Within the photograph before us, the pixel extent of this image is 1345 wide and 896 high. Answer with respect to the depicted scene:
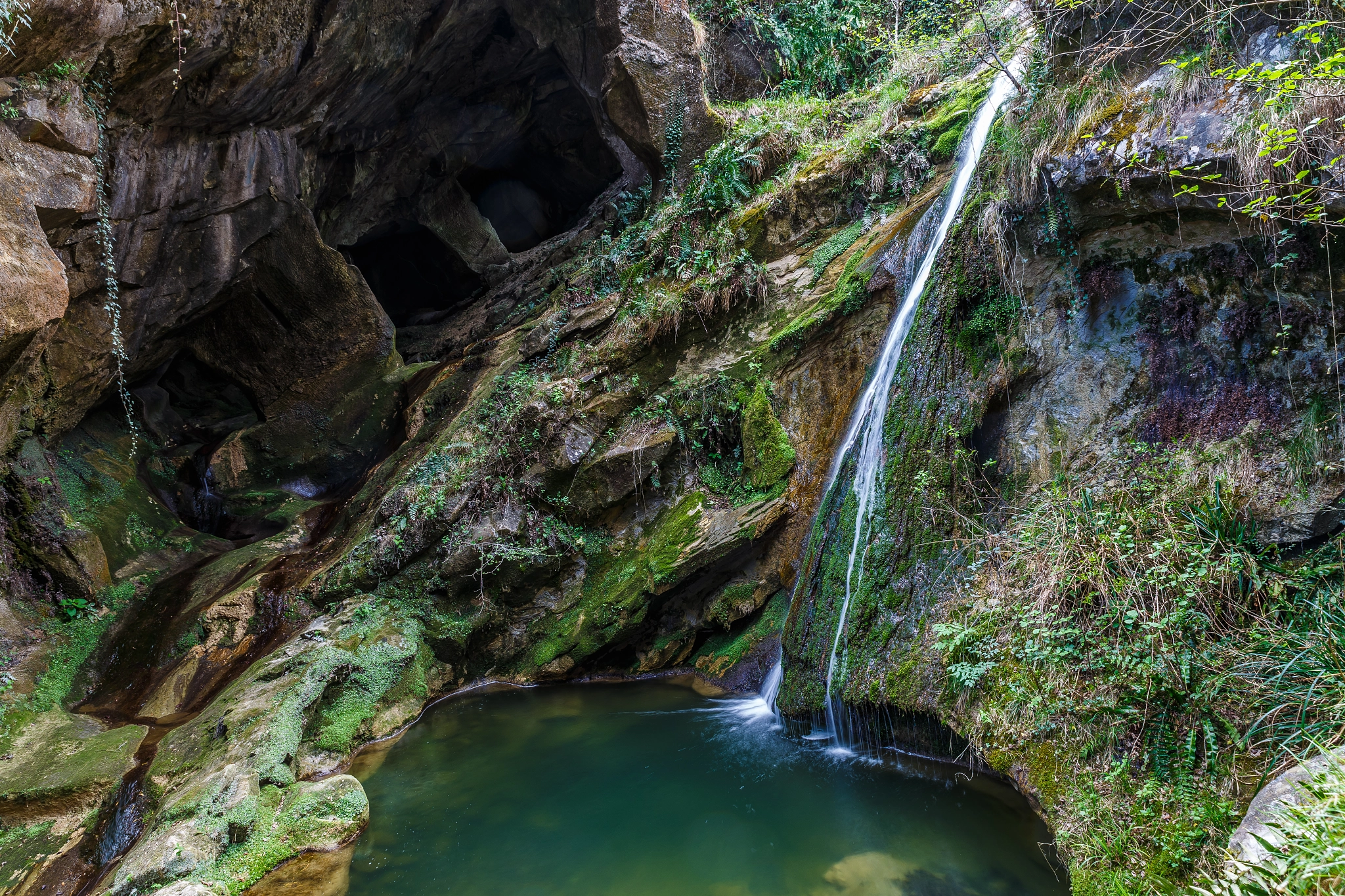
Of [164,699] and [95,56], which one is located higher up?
[95,56]

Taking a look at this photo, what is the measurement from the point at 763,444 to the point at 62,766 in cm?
771

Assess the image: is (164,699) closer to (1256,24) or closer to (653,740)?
(653,740)

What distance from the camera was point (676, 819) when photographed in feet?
18.1

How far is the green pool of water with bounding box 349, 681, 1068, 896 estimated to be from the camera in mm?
4594

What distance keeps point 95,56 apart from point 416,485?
18.5ft

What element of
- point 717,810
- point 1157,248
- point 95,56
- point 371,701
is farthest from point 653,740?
point 95,56

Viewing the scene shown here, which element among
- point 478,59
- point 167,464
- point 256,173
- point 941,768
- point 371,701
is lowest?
point 941,768

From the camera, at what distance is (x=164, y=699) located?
7.63 m

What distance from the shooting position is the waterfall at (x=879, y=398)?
6.04 metres

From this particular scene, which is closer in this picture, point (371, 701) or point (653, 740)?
point (653, 740)

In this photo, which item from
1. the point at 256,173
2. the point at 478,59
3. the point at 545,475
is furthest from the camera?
the point at 478,59

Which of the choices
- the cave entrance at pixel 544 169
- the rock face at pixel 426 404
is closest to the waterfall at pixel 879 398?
the rock face at pixel 426 404

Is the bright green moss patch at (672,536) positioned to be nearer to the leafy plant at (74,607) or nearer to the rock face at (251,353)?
the rock face at (251,353)

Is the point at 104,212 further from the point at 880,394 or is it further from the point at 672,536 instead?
the point at 880,394
